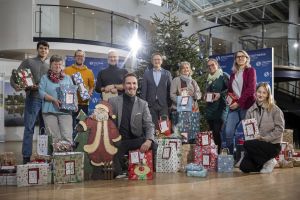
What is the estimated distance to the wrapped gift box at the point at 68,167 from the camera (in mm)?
3963

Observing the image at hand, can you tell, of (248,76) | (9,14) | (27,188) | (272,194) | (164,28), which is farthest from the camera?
(9,14)

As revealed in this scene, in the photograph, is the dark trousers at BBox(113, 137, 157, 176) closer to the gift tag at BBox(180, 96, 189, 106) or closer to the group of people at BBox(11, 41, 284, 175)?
the group of people at BBox(11, 41, 284, 175)

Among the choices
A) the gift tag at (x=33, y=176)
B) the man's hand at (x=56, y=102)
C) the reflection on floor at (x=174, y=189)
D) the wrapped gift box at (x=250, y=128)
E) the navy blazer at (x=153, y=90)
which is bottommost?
the reflection on floor at (x=174, y=189)

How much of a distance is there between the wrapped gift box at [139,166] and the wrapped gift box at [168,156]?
2.33ft

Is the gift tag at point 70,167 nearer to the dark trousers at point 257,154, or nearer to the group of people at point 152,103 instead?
the group of people at point 152,103

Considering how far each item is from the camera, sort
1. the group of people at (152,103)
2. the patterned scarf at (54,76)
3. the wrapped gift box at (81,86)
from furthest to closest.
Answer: the wrapped gift box at (81,86) < the patterned scarf at (54,76) < the group of people at (152,103)

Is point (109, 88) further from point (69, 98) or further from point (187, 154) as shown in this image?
point (187, 154)

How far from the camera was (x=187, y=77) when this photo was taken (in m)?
5.58

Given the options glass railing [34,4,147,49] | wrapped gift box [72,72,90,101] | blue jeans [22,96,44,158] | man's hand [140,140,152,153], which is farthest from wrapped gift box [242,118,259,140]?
glass railing [34,4,147,49]

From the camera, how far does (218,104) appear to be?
5.50 metres

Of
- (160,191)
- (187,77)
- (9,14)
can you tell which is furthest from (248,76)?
(9,14)

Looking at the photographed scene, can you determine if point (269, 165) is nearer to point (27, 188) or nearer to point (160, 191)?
point (160, 191)

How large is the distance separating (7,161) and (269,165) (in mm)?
3114

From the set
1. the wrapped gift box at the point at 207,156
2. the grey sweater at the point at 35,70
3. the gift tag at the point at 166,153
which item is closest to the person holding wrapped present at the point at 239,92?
the wrapped gift box at the point at 207,156
